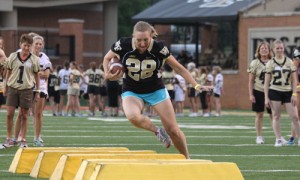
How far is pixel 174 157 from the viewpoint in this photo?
1069 centimetres

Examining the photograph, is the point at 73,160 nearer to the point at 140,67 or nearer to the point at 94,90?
the point at 140,67

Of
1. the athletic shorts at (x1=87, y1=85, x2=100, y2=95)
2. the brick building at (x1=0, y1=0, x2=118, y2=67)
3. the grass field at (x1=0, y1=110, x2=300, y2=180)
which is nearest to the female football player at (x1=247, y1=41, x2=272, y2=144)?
the grass field at (x1=0, y1=110, x2=300, y2=180)

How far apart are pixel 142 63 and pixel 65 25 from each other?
111 feet

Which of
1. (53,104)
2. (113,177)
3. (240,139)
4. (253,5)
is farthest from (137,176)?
(253,5)

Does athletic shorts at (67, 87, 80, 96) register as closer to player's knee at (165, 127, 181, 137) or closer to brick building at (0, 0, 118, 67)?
brick building at (0, 0, 118, 67)

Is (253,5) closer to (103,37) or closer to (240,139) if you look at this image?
(103,37)

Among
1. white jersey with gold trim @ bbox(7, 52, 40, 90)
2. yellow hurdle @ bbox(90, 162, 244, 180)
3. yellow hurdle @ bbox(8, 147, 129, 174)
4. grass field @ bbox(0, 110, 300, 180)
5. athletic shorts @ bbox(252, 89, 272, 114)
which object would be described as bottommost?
grass field @ bbox(0, 110, 300, 180)

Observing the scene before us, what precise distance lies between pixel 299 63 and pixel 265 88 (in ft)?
3.29

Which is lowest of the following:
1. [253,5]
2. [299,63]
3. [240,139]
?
[240,139]

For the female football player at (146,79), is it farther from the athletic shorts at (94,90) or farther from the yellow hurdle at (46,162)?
the athletic shorts at (94,90)

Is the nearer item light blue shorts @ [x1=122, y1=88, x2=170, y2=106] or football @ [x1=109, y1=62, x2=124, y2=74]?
football @ [x1=109, y1=62, x2=124, y2=74]

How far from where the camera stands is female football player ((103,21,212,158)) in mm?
11719

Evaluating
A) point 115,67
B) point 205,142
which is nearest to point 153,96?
point 115,67

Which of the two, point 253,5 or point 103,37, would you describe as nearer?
point 253,5
